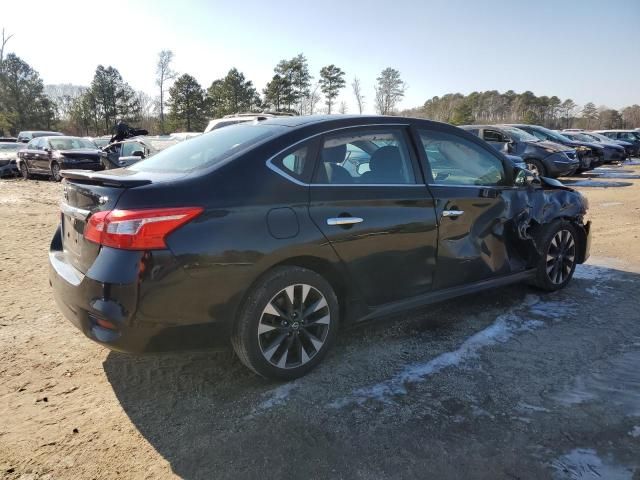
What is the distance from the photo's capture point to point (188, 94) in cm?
5472

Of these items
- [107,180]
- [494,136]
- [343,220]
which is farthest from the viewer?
[494,136]

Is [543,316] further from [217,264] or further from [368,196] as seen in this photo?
[217,264]

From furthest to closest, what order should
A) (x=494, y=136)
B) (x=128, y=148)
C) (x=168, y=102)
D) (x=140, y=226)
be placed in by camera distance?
(x=168, y=102)
(x=494, y=136)
(x=128, y=148)
(x=140, y=226)

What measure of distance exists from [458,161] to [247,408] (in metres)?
2.59

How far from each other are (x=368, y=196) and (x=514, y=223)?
175 cm

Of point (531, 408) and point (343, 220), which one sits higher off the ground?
point (343, 220)

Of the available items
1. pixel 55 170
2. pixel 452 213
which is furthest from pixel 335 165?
pixel 55 170

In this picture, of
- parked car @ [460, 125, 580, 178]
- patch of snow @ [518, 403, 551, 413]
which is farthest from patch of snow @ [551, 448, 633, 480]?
parked car @ [460, 125, 580, 178]

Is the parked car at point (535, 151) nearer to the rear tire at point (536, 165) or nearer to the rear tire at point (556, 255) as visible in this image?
the rear tire at point (536, 165)

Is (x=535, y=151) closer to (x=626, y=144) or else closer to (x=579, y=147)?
(x=579, y=147)

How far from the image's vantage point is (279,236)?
9.59ft

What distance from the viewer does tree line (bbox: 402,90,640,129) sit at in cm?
6762

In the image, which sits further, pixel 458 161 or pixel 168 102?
pixel 168 102

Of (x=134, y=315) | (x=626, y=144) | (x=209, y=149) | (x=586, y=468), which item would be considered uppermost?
(x=626, y=144)
